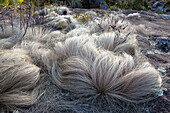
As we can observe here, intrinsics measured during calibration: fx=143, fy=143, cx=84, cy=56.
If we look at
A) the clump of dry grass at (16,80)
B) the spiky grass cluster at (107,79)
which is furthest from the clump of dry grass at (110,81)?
the clump of dry grass at (16,80)

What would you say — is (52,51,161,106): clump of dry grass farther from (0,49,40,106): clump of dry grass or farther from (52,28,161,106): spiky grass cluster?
(0,49,40,106): clump of dry grass

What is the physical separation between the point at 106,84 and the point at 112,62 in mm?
331

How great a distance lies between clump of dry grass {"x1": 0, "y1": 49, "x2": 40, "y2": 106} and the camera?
4.91 ft

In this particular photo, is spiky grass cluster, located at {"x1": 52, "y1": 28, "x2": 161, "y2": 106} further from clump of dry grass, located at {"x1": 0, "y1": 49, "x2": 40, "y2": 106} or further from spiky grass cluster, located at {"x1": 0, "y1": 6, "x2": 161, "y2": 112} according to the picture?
clump of dry grass, located at {"x1": 0, "y1": 49, "x2": 40, "y2": 106}

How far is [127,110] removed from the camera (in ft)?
5.01

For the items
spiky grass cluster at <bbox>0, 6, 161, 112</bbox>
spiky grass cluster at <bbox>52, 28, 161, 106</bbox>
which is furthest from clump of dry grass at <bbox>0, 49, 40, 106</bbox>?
spiky grass cluster at <bbox>52, 28, 161, 106</bbox>

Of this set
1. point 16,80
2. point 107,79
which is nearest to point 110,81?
point 107,79

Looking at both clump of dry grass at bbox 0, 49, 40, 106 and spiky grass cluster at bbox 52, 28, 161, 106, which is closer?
clump of dry grass at bbox 0, 49, 40, 106

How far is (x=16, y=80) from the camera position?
1656mm

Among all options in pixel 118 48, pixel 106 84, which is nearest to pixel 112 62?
pixel 106 84

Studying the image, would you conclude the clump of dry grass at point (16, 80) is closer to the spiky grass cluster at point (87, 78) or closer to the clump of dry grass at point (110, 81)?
the spiky grass cluster at point (87, 78)

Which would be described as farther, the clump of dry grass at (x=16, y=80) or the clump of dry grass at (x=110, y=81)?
the clump of dry grass at (x=110, y=81)

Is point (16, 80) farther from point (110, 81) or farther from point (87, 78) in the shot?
point (110, 81)

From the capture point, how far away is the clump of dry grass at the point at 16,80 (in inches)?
58.9
